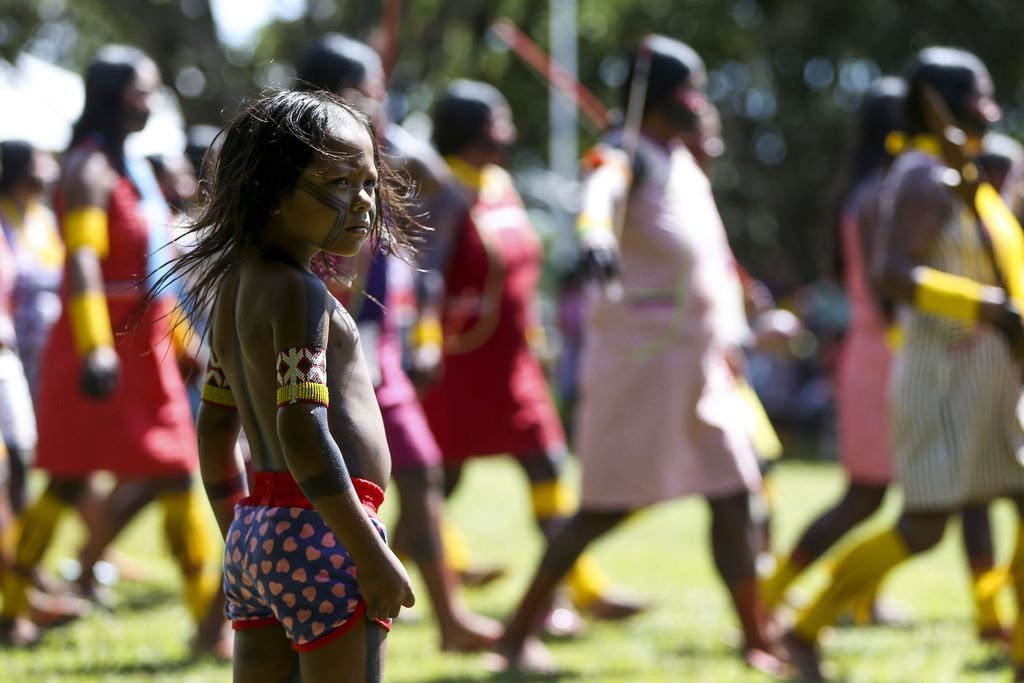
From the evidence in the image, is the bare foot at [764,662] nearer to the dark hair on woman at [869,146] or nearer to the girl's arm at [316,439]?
the dark hair on woman at [869,146]

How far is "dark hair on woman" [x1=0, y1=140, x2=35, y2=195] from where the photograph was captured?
769 cm

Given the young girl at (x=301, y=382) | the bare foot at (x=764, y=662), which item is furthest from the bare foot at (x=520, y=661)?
the young girl at (x=301, y=382)

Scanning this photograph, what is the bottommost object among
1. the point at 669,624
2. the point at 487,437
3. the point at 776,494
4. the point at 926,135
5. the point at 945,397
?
the point at 776,494

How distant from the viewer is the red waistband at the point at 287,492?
2.89m

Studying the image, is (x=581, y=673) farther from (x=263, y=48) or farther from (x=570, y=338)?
(x=263, y=48)

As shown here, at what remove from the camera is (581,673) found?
210 inches

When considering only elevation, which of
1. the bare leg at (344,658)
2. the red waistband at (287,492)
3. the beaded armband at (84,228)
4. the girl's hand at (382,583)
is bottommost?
the bare leg at (344,658)

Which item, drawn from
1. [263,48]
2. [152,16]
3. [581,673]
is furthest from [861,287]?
[263,48]

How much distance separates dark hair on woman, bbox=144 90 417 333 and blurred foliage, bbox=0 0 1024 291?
39.5 ft

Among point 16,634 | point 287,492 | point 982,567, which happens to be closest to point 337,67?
point 16,634

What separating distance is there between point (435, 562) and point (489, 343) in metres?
1.27

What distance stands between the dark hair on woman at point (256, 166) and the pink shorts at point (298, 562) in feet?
1.40

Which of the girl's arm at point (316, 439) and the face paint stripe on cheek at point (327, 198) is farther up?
the face paint stripe on cheek at point (327, 198)

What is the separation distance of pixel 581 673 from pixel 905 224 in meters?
1.83
